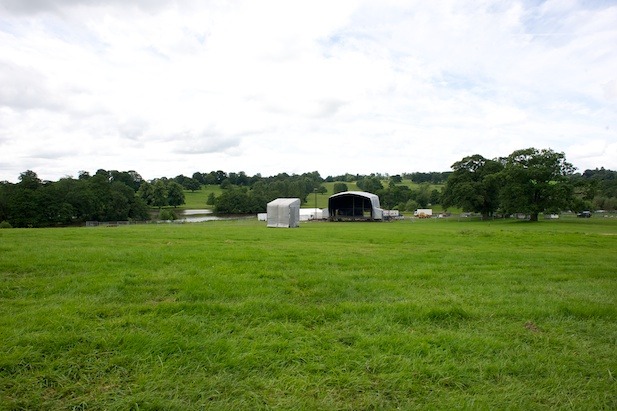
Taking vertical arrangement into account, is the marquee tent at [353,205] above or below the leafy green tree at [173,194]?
below

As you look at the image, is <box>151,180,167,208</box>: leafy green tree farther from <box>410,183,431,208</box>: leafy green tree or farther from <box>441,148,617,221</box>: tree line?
<box>441,148,617,221</box>: tree line

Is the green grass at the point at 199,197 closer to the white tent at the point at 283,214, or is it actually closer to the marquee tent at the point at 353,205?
the marquee tent at the point at 353,205

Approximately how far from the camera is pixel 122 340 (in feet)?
13.9

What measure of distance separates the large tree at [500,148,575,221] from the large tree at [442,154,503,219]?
512cm

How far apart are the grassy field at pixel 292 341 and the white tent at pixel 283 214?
30992mm

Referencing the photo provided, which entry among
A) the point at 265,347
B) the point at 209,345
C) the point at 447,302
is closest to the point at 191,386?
the point at 209,345

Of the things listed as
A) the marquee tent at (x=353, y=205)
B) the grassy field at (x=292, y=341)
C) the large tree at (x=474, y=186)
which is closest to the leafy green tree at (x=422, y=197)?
the marquee tent at (x=353, y=205)

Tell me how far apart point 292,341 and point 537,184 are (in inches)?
2391

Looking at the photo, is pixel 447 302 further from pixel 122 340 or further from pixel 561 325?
pixel 122 340

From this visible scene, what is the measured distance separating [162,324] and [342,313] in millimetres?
2485

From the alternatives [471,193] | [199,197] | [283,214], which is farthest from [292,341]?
[199,197]

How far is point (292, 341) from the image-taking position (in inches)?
174

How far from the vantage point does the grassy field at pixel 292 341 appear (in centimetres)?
341

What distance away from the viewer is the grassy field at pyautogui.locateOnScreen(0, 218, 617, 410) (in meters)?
→ 3.41
